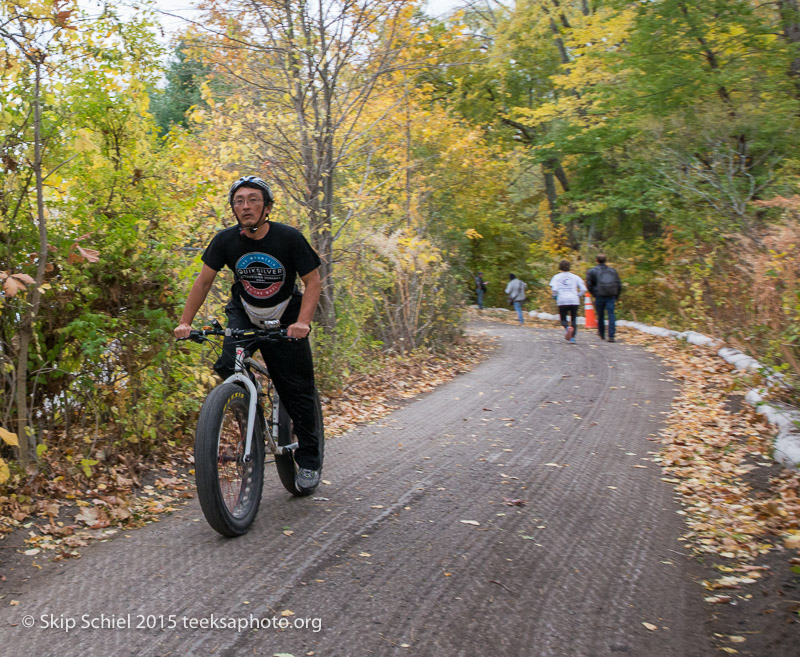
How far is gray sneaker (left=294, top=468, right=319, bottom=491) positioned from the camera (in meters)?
5.45

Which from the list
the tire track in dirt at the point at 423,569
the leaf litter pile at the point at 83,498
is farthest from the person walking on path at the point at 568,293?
the leaf litter pile at the point at 83,498

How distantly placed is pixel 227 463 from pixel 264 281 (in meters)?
1.22

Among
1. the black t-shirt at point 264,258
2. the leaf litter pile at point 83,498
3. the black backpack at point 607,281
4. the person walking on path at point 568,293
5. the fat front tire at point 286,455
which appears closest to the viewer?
the leaf litter pile at point 83,498

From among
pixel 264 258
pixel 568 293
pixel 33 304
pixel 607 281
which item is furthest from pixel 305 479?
pixel 607 281

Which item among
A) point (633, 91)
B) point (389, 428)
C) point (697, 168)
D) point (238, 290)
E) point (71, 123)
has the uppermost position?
point (633, 91)

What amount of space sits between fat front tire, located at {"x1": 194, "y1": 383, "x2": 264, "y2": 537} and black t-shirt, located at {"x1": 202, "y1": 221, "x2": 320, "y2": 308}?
2.37ft

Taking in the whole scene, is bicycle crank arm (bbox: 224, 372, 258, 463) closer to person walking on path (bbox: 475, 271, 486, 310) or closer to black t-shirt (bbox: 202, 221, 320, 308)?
black t-shirt (bbox: 202, 221, 320, 308)

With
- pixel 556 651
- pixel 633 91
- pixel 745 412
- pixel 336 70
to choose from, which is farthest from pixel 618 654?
pixel 633 91

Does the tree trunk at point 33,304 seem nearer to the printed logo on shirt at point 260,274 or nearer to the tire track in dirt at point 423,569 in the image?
the tire track in dirt at point 423,569

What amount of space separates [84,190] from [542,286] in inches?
1213

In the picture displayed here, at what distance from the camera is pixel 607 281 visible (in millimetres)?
17625

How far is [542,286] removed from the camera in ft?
115

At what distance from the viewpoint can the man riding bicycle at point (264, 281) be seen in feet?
15.6

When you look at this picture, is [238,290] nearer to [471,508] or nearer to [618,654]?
[471,508]
